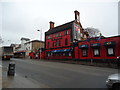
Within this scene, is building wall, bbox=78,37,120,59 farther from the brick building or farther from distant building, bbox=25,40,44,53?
distant building, bbox=25,40,44,53

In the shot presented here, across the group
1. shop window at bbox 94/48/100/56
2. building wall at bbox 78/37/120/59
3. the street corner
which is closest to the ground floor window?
building wall at bbox 78/37/120/59

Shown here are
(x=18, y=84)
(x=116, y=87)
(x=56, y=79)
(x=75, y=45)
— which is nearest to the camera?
(x=116, y=87)

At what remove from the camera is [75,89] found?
217 inches

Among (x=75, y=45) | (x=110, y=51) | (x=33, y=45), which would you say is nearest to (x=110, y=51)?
(x=110, y=51)

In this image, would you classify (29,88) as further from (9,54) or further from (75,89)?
(9,54)

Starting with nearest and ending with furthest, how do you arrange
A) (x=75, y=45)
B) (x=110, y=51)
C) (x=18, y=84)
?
1. (x=18, y=84)
2. (x=110, y=51)
3. (x=75, y=45)

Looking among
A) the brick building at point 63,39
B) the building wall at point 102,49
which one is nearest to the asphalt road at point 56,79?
the building wall at point 102,49

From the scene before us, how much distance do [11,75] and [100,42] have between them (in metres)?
19.1

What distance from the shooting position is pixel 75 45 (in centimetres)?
2730

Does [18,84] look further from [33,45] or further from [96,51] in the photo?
[33,45]

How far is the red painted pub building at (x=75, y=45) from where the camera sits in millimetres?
20125

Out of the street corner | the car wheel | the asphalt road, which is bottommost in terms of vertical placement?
the asphalt road

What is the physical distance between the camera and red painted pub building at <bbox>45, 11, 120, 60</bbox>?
20125 mm

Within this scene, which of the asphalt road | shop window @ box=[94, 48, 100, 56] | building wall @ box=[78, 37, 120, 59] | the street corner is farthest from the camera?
shop window @ box=[94, 48, 100, 56]
